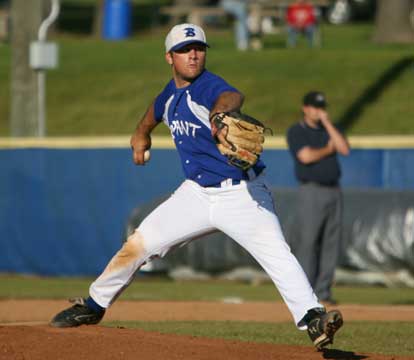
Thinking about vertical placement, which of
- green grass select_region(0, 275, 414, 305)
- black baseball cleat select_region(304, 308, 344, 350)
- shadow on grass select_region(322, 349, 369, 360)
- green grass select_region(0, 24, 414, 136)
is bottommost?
green grass select_region(0, 275, 414, 305)

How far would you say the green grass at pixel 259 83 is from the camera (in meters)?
24.2

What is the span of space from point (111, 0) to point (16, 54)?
49.3 feet

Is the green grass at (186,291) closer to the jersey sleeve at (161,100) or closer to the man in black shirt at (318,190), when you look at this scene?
the man in black shirt at (318,190)

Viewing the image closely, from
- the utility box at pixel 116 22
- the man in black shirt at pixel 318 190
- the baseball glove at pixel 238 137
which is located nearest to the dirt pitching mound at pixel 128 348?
the baseball glove at pixel 238 137

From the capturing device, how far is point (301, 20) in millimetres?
30469

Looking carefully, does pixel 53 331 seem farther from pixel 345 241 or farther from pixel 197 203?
pixel 345 241

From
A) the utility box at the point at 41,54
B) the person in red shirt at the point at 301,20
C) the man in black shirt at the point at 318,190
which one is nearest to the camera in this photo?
the man in black shirt at the point at 318,190

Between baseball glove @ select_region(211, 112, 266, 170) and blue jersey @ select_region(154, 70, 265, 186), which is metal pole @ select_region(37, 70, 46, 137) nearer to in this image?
blue jersey @ select_region(154, 70, 265, 186)

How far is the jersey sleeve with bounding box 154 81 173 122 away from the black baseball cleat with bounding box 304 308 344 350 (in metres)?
1.59

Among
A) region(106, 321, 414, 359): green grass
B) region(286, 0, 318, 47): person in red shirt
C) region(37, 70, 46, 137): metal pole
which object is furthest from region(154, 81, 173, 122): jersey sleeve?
region(286, 0, 318, 47): person in red shirt

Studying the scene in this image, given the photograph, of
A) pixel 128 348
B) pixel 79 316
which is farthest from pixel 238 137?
pixel 79 316

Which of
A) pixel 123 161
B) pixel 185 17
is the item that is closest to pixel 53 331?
pixel 123 161

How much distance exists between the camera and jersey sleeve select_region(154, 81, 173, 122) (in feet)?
24.8

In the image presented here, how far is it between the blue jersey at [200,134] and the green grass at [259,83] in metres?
15.6
